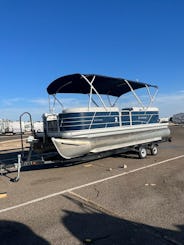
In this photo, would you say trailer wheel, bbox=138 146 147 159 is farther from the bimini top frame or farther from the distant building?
the distant building

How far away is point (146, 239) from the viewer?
4.29 m

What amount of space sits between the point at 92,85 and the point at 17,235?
25.8 feet

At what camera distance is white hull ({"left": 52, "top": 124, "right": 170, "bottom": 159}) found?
9406mm

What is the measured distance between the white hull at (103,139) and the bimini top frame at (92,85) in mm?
1147

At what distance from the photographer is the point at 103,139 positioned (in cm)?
1047

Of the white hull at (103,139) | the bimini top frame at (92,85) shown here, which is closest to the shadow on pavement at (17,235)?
the white hull at (103,139)

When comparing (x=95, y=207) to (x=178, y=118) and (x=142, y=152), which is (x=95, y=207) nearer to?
(x=142, y=152)

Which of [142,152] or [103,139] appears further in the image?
[142,152]

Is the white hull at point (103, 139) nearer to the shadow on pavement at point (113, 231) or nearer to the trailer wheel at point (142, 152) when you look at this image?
the trailer wheel at point (142, 152)

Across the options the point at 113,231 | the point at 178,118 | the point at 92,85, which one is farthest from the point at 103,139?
the point at 178,118

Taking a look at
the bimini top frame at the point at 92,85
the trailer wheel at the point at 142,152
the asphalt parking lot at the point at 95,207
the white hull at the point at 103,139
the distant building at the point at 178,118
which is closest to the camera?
the asphalt parking lot at the point at 95,207

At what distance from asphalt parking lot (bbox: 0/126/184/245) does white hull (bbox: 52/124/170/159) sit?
79 centimetres

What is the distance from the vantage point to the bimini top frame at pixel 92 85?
1076 cm

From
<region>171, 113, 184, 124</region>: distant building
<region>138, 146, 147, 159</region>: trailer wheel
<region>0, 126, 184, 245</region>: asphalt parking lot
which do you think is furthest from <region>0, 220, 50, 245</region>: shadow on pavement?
<region>171, 113, 184, 124</region>: distant building
